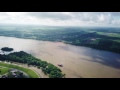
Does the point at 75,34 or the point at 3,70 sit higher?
the point at 75,34

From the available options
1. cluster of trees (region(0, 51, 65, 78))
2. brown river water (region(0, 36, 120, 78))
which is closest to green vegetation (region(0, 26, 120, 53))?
brown river water (region(0, 36, 120, 78))

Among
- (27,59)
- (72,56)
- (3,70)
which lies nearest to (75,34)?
(72,56)

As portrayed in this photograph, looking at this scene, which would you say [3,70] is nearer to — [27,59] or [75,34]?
[27,59]

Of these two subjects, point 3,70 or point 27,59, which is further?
point 27,59

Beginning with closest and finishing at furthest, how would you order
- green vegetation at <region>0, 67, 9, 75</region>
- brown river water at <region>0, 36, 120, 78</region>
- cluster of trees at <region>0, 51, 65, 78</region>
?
green vegetation at <region>0, 67, 9, 75</region> → brown river water at <region>0, 36, 120, 78</region> → cluster of trees at <region>0, 51, 65, 78</region>

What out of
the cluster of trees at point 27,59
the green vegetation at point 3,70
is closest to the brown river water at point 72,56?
the cluster of trees at point 27,59

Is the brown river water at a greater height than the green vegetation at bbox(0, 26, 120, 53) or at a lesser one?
lesser

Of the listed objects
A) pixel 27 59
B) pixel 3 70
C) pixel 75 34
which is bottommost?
pixel 3 70

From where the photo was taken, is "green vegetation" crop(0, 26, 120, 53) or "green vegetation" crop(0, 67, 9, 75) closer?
"green vegetation" crop(0, 67, 9, 75)

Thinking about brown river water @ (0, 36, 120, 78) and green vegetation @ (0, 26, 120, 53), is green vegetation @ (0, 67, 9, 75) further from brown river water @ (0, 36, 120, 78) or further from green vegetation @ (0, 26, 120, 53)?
green vegetation @ (0, 26, 120, 53)

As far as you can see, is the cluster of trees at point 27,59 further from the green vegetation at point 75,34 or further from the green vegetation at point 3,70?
the green vegetation at point 75,34
